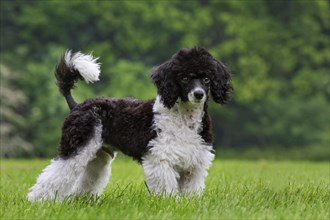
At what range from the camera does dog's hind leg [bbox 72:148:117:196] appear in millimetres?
7148

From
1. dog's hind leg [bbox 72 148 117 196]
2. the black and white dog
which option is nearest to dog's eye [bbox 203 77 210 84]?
the black and white dog

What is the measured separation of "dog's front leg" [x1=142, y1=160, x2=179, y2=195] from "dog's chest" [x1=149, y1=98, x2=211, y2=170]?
0.21ft

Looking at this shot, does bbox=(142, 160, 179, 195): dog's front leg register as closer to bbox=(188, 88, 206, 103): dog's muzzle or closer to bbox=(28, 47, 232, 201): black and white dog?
bbox=(28, 47, 232, 201): black and white dog

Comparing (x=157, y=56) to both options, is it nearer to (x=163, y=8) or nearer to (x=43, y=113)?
(x=163, y=8)

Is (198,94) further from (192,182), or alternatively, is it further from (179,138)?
(192,182)

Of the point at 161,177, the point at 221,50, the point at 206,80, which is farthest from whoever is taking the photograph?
the point at 221,50

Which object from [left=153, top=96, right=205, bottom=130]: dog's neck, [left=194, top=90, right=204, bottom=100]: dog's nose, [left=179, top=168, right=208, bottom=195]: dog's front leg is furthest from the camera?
[left=179, top=168, right=208, bottom=195]: dog's front leg

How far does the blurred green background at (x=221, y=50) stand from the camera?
109 feet

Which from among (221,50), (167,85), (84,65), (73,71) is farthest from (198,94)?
(221,50)

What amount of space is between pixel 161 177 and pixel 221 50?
29598mm

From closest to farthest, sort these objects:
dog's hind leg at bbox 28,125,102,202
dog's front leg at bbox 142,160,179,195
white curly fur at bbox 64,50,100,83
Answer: dog's front leg at bbox 142,160,179,195
dog's hind leg at bbox 28,125,102,202
white curly fur at bbox 64,50,100,83

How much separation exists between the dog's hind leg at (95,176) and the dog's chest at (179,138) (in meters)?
1.08

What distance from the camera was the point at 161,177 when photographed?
6.09 metres

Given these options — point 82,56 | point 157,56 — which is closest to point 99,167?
point 82,56
